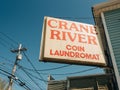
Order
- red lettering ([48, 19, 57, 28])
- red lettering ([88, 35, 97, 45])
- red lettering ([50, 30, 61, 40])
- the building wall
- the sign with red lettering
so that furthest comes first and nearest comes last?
the building wall, red lettering ([48, 19, 57, 28]), red lettering ([88, 35, 97, 45]), red lettering ([50, 30, 61, 40]), the sign with red lettering

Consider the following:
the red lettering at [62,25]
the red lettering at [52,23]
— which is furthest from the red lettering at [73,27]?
the red lettering at [52,23]

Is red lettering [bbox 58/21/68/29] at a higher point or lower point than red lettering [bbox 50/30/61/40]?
higher

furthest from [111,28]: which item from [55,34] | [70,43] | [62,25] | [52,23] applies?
[55,34]

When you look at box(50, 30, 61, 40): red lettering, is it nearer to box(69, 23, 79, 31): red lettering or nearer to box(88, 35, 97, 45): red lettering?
box(69, 23, 79, 31): red lettering

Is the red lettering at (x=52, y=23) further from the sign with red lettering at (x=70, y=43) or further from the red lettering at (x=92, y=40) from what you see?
the red lettering at (x=92, y=40)

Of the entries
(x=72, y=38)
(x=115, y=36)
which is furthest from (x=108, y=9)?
(x=72, y=38)

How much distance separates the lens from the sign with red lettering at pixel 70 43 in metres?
6.48

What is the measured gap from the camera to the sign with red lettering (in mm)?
6484

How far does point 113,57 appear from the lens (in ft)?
26.3

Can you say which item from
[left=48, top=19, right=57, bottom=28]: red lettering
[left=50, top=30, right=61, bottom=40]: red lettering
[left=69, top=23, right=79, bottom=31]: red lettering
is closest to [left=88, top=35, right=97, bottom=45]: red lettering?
[left=69, top=23, right=79, bottom=31]: red lettering

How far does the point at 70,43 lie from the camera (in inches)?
279

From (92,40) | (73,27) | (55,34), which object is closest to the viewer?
(55,34)

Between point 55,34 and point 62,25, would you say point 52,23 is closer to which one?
point 62,25

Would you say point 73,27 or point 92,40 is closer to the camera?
point 92,40
